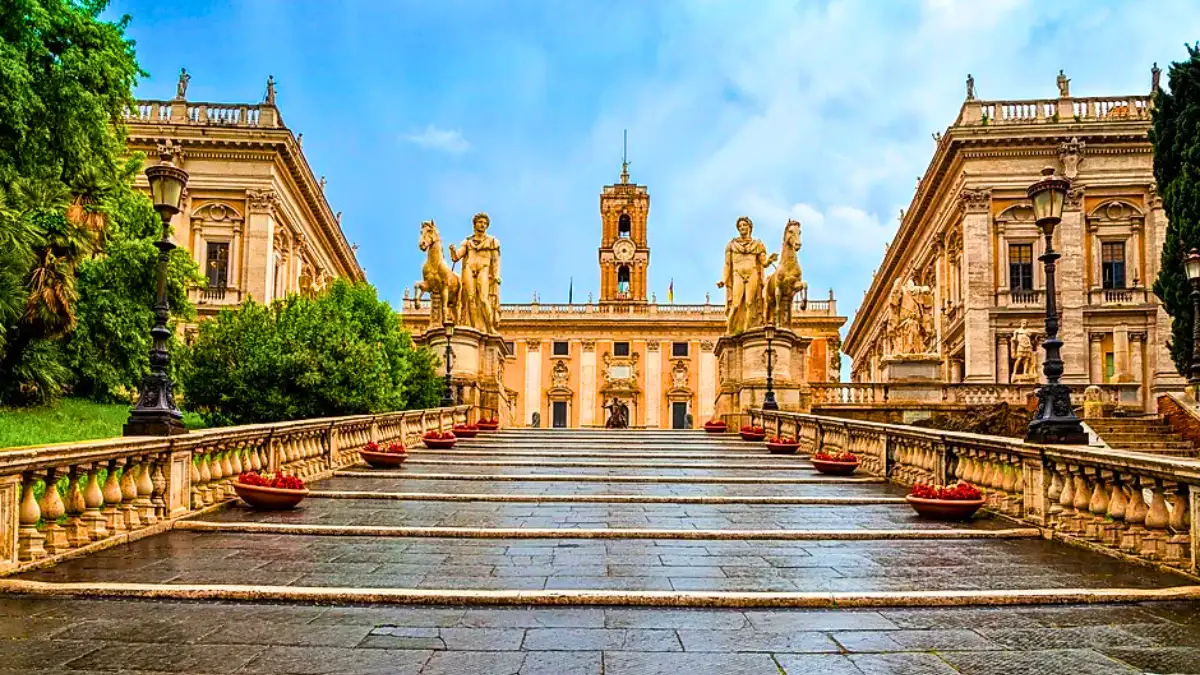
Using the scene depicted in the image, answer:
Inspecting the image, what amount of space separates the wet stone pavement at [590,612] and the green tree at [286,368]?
915cm

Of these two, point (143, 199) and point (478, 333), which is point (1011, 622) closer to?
point (478, 333)

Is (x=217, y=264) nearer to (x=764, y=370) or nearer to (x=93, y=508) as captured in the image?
(x=764, y=370)

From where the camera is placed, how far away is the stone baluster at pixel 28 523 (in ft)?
18.9

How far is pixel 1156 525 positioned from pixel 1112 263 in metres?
34.3

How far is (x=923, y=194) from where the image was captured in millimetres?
42906

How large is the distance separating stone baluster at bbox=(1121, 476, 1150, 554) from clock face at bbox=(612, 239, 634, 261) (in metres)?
68.1

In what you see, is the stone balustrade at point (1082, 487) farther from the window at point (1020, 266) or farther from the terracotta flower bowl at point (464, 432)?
the window at point (1020, 266)

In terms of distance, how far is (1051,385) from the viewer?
26.9 feet

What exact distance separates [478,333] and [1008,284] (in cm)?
2361

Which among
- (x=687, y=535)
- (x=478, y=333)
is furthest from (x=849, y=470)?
(x=478, y=333)

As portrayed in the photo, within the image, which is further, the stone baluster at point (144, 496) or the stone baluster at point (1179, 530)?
the stone baluster at point (144, 496)

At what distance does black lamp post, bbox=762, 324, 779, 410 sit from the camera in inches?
832

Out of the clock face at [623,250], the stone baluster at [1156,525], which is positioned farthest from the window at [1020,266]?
the clock face at [623,250]

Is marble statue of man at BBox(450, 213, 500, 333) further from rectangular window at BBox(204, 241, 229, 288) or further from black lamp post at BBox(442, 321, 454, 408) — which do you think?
rectangular window at BBox(204, 241, 229, 288)
